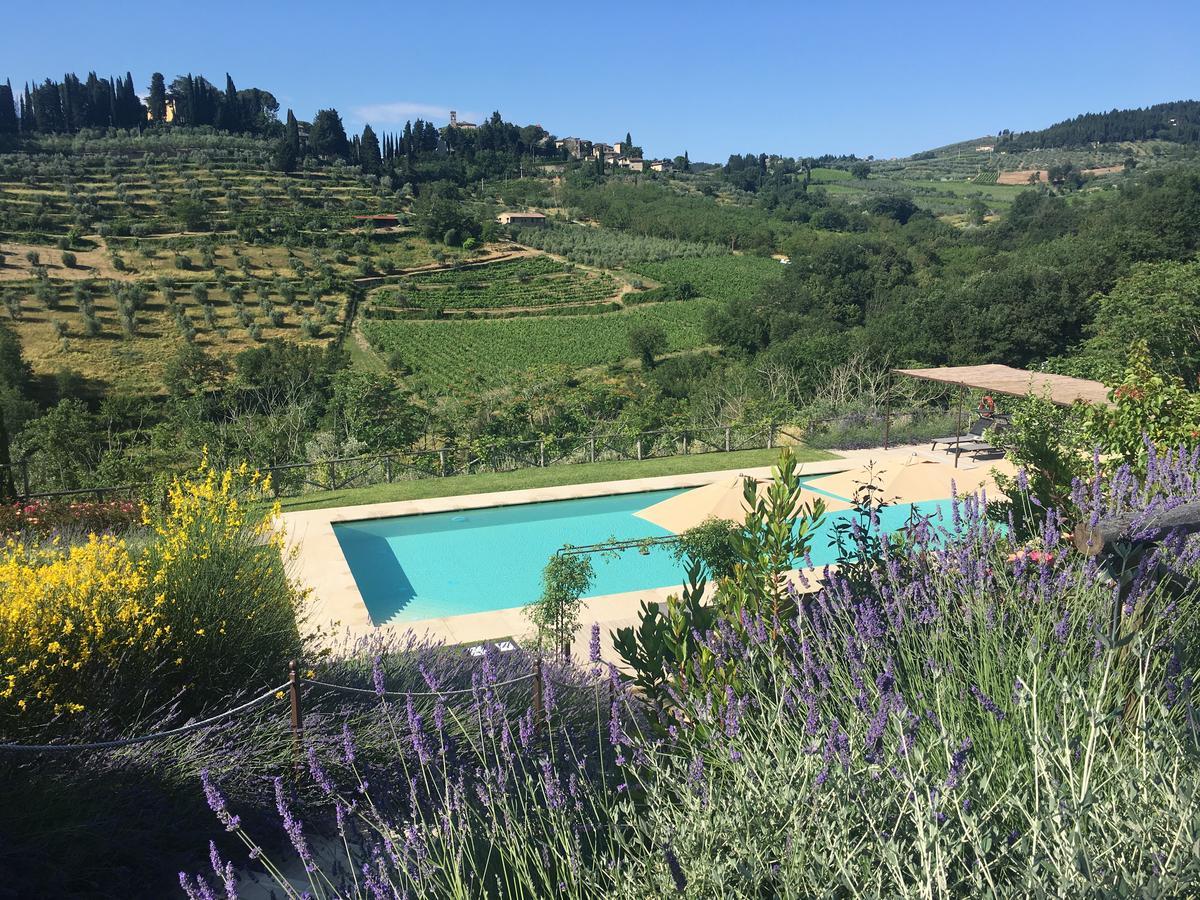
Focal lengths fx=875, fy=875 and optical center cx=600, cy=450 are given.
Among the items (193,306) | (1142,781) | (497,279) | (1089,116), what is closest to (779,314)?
(497,279)

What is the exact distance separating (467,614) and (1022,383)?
9.17m

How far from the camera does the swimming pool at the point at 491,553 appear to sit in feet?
32.9

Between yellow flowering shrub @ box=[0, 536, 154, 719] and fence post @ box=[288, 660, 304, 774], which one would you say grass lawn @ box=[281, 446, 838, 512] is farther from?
fence post @ box=[288, 660, 304, 774]

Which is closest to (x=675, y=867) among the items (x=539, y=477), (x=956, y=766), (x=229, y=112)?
(x=956, y=766)

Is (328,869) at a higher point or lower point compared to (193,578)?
lower

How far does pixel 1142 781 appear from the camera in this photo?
1.68m

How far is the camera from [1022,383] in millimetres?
13172

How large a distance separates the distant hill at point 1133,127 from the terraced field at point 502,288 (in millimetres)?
87452

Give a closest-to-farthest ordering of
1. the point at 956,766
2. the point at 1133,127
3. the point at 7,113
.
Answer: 1. the point at 956,766
2. the point at 7,113
3. the point at 1133,127

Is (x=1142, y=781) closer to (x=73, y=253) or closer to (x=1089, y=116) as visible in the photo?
(x=73, y=253)

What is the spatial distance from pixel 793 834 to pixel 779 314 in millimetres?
44618

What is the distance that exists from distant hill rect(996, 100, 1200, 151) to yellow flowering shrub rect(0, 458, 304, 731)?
13131 cm

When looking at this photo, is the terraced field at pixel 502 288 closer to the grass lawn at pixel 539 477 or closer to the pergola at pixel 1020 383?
the grass lawn at pixel 539 477

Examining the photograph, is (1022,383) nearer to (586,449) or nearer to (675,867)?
(586,449)
